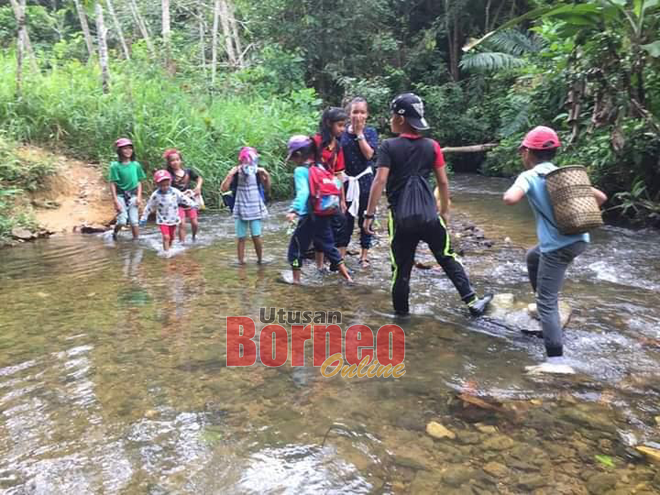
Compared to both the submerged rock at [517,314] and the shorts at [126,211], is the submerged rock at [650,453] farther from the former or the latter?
the shorts at [126,211]

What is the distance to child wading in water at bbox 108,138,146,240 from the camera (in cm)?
821

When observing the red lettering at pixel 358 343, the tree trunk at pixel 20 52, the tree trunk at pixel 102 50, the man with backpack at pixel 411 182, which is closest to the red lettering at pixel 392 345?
the red lettering at pixel 358 343

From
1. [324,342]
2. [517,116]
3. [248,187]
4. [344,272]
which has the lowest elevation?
[324,342]

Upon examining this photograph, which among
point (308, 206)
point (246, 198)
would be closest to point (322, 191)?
point (308, 206)

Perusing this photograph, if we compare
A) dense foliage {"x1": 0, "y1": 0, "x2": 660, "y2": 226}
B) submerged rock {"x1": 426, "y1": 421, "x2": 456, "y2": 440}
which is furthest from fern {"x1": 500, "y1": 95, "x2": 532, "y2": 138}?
submerged rock {"x1": 426, "y1": 421, "x2": 456, "y2": 440}

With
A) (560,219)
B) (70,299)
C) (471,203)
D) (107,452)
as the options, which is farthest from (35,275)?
(471,203)

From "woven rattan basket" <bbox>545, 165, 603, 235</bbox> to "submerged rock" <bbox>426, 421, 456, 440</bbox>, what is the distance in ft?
5.25

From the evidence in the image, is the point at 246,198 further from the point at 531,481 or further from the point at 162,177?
the point at 531,481

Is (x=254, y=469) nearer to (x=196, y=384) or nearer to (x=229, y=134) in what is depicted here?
(x=196, y=384)

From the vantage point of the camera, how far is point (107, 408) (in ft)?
10.1

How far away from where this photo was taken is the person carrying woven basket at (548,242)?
11.8ft

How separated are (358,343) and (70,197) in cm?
805

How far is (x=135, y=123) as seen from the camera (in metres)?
10.8

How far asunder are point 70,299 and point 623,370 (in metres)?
4.86
